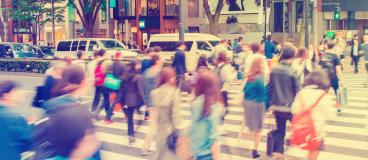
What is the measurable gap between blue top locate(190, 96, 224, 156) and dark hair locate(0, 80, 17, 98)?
6.62 ft

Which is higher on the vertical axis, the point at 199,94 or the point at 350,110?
the point at 199,94

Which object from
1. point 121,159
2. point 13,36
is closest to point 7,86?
point 121,159

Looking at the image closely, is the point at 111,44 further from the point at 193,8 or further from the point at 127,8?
the point at 127,8

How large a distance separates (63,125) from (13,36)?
2624 inches

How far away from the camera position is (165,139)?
728 centimetres

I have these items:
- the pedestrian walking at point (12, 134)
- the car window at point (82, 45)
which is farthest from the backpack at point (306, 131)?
the car window at point (82, 45)

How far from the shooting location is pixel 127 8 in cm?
5088

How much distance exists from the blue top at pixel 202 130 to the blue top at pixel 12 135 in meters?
2.00

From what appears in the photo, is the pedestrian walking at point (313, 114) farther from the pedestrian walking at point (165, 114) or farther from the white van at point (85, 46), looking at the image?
the white van at point (85, 46)

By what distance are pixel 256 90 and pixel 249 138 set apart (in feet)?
7.38

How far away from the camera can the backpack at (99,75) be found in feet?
40.9

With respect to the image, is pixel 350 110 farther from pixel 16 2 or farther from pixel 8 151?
pixel 16 2

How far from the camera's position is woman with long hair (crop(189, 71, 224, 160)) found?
648 cm

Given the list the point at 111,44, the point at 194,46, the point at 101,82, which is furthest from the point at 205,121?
the point at 111,44
